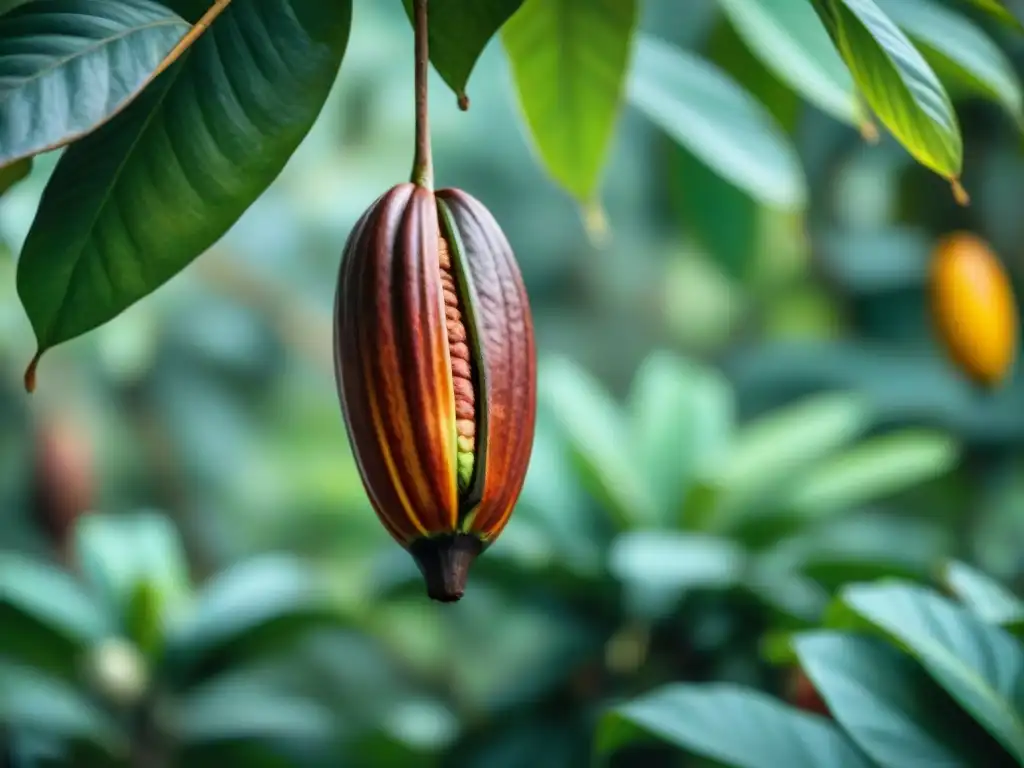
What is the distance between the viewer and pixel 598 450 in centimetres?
128

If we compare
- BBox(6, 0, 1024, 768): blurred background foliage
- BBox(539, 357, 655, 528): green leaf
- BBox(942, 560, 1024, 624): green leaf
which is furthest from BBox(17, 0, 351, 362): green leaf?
BBox(539, 357, 655, 528): green leaf

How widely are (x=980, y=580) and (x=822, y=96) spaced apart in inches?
11.9

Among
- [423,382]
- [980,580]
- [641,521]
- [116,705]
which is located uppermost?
[423,382]

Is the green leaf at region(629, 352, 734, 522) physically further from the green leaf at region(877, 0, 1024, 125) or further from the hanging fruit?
the hanging fruit

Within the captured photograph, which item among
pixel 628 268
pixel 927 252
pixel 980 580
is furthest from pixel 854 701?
pixel 628 268

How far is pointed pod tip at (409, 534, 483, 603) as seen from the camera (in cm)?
41

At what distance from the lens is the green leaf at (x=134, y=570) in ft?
3.72

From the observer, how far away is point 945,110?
45cm

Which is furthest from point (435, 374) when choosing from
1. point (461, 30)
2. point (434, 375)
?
point (461, 30)

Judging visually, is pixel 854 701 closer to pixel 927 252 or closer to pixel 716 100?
pixel 716 100

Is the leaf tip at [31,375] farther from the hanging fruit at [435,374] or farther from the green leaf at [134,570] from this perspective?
the green leaf at [134,570]

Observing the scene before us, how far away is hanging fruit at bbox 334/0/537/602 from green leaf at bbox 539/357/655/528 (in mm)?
856

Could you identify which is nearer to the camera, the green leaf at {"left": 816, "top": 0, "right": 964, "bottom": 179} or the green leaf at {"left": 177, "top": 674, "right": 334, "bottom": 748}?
the green leaf at {"left": 816, "top": 0, "right": 964, "bottom": 179}

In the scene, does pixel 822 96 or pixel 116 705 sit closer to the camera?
pixel 822 96
